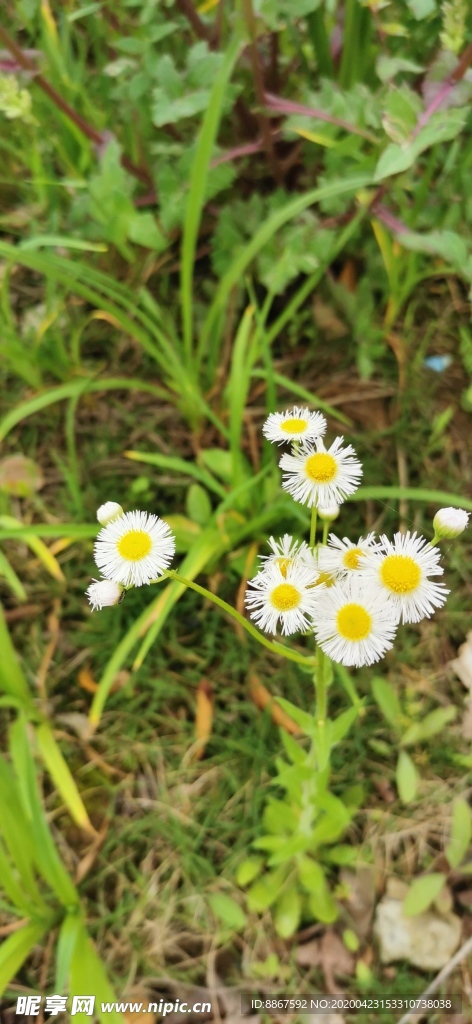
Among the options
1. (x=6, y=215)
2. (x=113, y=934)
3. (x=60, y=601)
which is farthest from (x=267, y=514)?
(x=6, y=215)

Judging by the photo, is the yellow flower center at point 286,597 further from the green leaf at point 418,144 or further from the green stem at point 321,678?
the green leaf at point 418,144

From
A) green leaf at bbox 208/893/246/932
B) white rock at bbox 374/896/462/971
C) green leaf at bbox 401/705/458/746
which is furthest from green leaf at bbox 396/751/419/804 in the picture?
green leaf at bbox 208/893/246/932

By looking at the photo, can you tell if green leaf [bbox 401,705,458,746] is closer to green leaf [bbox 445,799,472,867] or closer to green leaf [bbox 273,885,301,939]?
green leaf [bbox 445,799,472,867]

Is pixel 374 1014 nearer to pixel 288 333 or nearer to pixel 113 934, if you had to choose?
pixel 113 934

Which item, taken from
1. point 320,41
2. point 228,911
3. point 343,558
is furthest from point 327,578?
point 320,41

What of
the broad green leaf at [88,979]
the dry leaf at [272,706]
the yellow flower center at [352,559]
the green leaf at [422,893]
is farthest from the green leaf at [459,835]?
the yellow flower center at [352,559]
